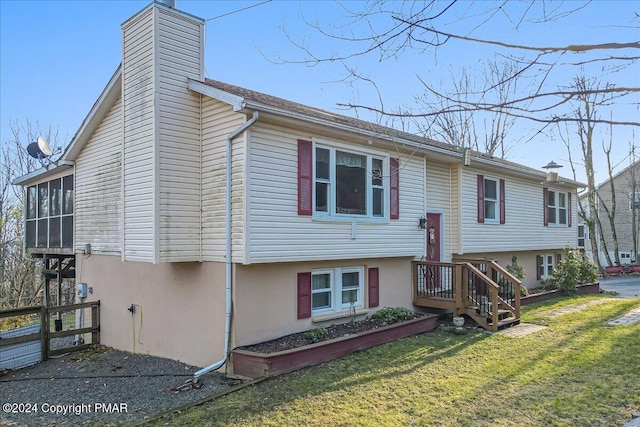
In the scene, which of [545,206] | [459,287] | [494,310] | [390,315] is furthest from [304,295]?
[545,206]

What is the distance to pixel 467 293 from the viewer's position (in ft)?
33.7

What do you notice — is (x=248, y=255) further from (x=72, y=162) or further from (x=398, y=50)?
(x=72, y=162)

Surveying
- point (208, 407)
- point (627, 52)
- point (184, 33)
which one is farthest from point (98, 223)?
point (627, 52)

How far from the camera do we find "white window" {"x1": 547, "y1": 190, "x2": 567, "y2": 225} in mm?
17484

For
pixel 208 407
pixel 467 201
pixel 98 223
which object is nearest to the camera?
pixel 208 407

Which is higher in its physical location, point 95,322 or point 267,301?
point 267,301

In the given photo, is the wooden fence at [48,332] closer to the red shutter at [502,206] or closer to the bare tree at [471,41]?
the bare tree at [471,41]

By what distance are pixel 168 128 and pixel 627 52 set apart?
272 inches

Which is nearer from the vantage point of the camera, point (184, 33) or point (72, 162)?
point (184, 33)

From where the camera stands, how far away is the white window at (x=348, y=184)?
8.98 m

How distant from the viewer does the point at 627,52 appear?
3.79 meters

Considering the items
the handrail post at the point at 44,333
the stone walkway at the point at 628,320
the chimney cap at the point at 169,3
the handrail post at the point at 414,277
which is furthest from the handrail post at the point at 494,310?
the handrail post at the point at 44,333

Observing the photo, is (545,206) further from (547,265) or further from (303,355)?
(303,355)

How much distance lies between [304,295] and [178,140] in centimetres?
376
